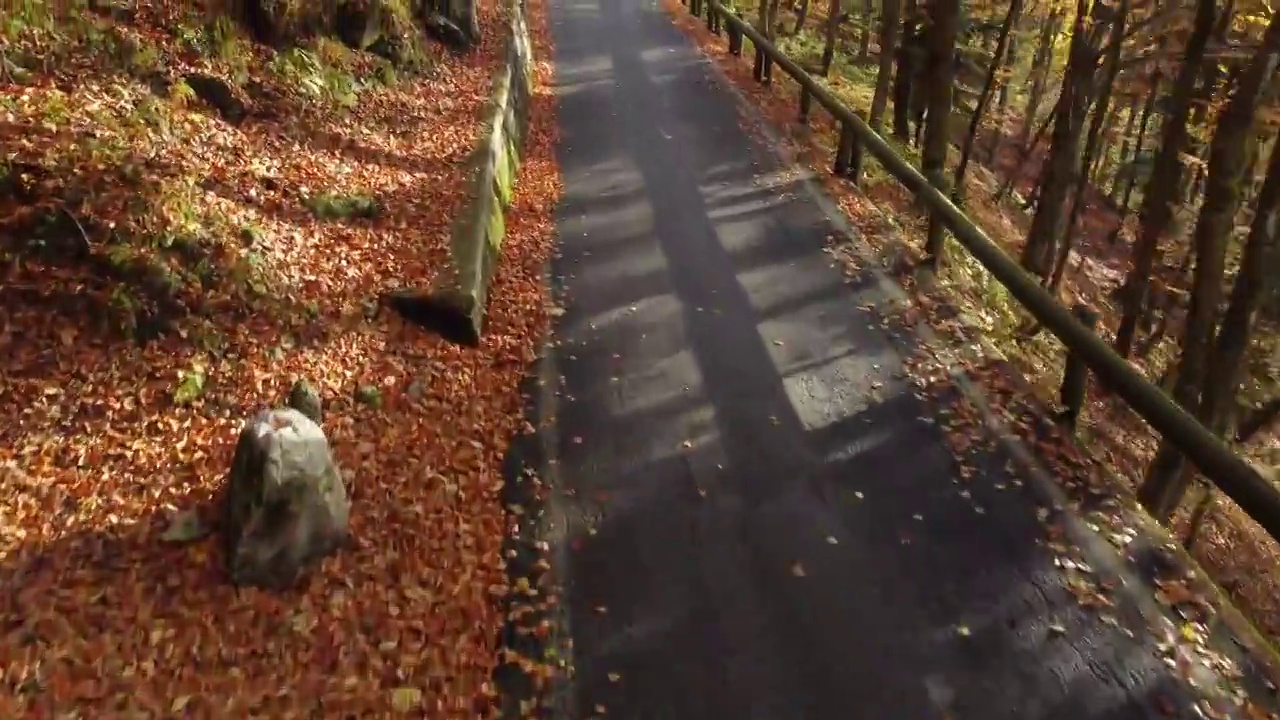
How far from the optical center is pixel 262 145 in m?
9.72

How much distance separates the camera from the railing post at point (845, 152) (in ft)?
44.4

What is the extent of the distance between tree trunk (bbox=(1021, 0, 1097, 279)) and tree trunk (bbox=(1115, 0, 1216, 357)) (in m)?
1.32

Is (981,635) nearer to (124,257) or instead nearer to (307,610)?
(307,610)

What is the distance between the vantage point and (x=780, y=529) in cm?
620

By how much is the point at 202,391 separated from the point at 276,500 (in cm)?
180

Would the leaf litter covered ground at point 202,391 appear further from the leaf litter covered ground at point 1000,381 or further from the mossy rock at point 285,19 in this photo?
the leaf litter covered ground at point 1000,381

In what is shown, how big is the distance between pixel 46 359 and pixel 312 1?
30.1ft

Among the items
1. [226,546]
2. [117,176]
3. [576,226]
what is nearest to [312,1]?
[576,226]

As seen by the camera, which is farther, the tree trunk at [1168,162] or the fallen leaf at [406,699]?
the tree trunk at [1168,162]

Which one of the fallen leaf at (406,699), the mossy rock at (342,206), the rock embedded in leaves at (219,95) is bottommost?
the fallen leaf at (406,699)

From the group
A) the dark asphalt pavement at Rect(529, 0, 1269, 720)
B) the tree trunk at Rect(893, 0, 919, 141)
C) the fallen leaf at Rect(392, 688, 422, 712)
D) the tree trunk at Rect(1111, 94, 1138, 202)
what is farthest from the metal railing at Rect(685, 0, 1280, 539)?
the tree trunk at Rect(1111, 94, 1138, 202)

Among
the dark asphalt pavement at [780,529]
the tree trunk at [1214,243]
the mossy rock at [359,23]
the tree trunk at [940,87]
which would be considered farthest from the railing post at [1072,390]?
the mossy rock at [359,23]

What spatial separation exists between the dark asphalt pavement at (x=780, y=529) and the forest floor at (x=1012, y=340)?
2.69 ft

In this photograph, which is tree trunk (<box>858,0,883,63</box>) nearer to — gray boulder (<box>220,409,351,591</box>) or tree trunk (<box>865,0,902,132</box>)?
tree trunk (<box>865,0,902,132</box>)
